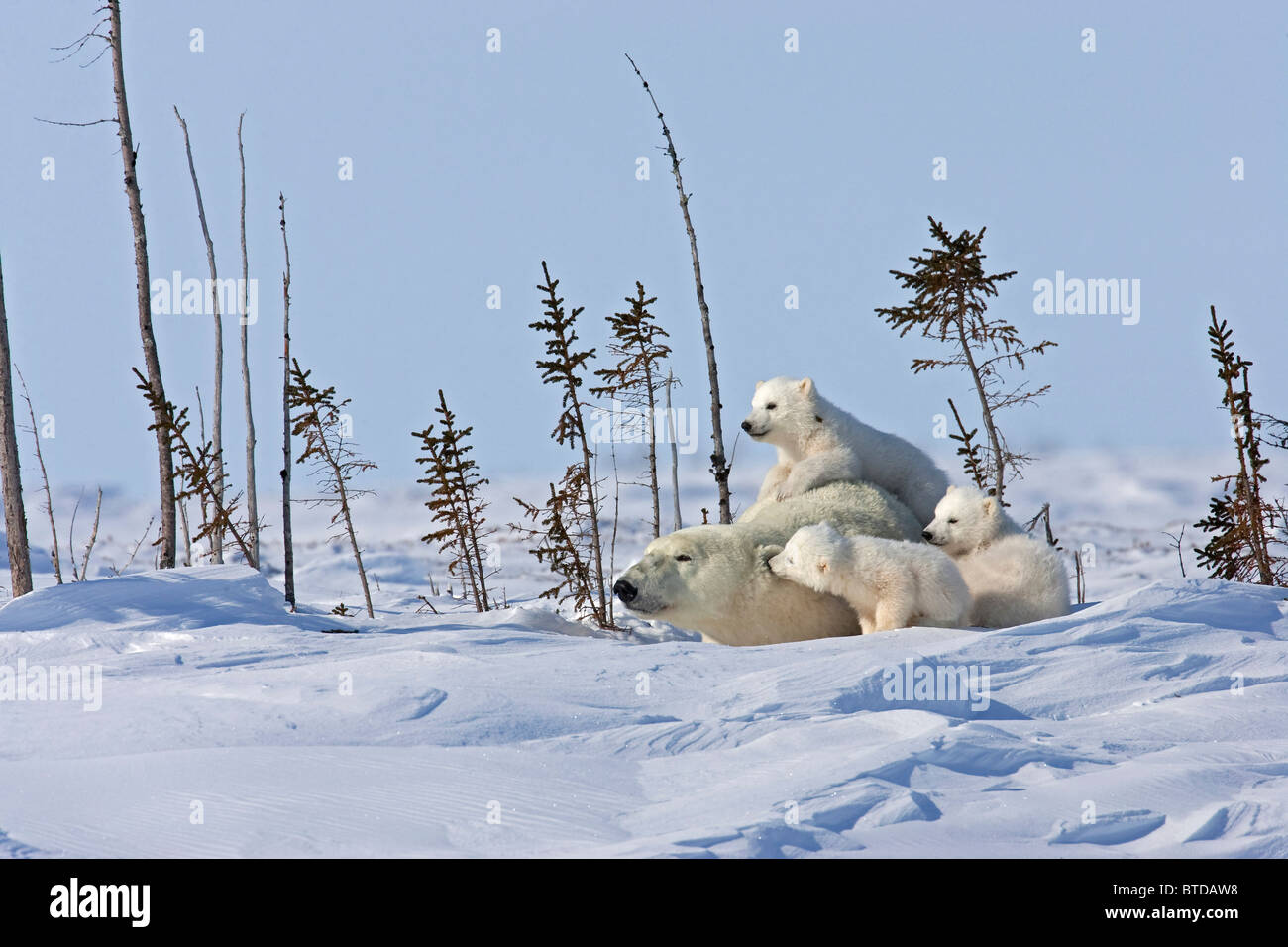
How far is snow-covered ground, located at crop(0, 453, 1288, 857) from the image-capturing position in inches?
156

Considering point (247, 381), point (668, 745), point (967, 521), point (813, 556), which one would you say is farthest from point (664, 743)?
point (247, 381)

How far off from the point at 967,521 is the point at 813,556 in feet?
4.78

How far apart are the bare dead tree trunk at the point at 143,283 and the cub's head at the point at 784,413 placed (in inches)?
288

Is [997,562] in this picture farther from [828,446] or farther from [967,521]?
[828,446]

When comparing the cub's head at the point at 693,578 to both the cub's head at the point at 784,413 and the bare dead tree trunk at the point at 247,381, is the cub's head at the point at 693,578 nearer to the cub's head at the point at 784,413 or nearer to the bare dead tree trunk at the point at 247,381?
the cub's head at the point at 784,413

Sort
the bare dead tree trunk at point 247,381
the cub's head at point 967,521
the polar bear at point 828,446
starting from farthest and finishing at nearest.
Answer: the bare dead tree trunk at point 247,381 < the polar bear at point 828,446 < the cub's head at point 967,521

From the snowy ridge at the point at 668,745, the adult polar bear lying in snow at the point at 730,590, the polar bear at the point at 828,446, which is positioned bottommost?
the snowy ridge at the point at 668,745

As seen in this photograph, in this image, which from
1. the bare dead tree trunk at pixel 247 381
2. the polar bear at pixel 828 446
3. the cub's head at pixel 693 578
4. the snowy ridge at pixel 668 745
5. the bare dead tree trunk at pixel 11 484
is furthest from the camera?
the bare dead tree trunk at pixel 247 381

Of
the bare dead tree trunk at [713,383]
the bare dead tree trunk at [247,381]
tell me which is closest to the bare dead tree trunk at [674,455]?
the bare dead tree trunk at [713,383]

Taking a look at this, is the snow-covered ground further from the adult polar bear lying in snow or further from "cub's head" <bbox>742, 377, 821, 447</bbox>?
"cub's head" <bbox>742, 377, 821, 447</bbox>

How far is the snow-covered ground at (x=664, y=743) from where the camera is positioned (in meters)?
3.96

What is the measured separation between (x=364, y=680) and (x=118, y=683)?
1513 millimetres

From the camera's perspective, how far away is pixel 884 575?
6.95 m

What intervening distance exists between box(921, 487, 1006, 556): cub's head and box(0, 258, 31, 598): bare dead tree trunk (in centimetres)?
995
